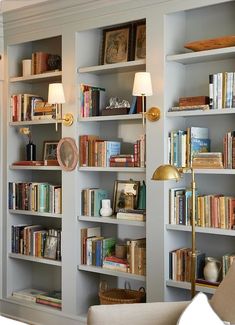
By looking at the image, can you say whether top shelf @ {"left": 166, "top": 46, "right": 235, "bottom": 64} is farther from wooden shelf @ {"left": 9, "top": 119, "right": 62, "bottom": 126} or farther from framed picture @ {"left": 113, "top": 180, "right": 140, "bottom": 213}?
wooden shelf @ {"left": 9, "top": 119, "right": 62, "bottom": 126}

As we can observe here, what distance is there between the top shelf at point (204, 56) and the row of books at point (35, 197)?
1.52 metres

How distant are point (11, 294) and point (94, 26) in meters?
2.54

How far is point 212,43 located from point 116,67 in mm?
849

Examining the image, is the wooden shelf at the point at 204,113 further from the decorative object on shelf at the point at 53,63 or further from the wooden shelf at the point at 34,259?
the wooden shelf at the point at 34,259

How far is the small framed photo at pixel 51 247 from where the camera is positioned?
4.42 m

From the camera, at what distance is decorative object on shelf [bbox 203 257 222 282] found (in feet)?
11.3

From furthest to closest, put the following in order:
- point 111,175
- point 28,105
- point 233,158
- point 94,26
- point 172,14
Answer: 1. point 28,105
2. point 111,175
3. point 94,26
4. point 172,14
5. point 233,158

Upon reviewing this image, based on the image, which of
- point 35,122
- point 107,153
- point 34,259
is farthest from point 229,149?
point 34,259

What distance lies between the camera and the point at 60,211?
14.2 ft

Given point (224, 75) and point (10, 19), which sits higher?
point (10, 19)

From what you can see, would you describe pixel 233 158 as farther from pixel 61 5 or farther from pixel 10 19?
pixel 10 19

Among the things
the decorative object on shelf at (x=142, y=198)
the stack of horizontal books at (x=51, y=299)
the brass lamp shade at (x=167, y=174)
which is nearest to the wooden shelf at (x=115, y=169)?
the decorative object on shelf at (x=142, y=198)

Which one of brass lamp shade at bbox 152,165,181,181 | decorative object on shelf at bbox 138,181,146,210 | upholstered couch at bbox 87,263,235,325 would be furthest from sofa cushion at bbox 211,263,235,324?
decorative object on shelf at bbox 138,181,146,210

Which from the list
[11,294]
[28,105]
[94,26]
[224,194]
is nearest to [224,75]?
[224,194]
